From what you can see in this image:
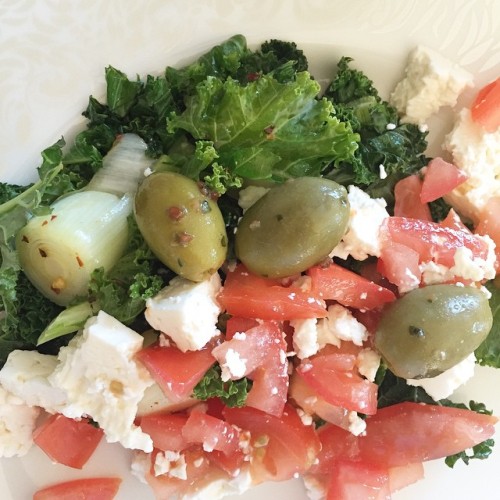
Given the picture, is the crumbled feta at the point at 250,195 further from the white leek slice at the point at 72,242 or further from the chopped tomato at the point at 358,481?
the chopped tomato at the point at 358,481

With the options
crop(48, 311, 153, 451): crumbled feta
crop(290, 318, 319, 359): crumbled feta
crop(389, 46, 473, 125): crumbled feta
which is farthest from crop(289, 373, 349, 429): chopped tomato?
crop(389, 46, 473, 125): crumbled feta

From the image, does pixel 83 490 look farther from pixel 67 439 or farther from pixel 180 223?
pixel 180 223

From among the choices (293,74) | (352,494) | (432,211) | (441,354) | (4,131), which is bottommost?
(352,494)

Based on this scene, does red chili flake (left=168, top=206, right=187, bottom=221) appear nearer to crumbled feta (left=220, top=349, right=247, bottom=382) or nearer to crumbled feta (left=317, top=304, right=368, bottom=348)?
crumbled feta (left=220, top=349, right=247, bottom=382)

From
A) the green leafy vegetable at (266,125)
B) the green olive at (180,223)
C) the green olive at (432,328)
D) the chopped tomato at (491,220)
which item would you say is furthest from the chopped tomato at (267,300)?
the chopped tomato at (491,220)

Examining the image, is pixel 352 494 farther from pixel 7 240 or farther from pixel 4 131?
pixel 4 131

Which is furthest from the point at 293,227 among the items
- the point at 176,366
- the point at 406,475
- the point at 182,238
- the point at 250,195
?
the point at 406,475

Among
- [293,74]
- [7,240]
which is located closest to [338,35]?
[293,74]
